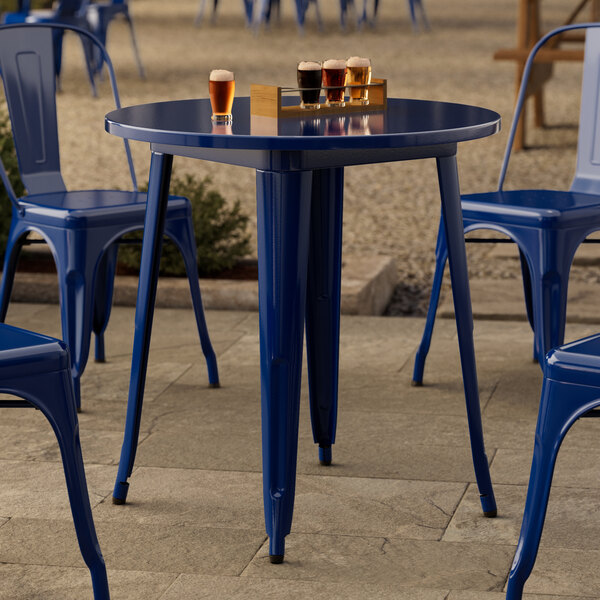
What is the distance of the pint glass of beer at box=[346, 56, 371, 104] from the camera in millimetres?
2535

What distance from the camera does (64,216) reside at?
2.98 metres

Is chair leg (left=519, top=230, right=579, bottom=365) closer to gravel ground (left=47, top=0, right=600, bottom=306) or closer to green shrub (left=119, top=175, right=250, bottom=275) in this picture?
gravel ground (left=47, top=0, right=600, bottom=306)

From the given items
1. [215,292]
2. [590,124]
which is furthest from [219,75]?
[215,292]

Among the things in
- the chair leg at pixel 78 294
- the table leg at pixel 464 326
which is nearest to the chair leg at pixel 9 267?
the chair leg at pixel 78 294

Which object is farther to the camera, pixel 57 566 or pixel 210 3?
pixel 210 3

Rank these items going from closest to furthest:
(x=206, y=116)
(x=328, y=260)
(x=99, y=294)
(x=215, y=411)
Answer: (x=206, y=116) → (x=328, y=260) → (x=215, y=411) → (x=99, y=294)

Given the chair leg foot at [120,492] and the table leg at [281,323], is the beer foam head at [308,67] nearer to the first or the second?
the table leg at [281,323]

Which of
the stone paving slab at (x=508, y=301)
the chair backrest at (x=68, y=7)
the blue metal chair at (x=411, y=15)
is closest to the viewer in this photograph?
the stone paving slab at (x=508, y=301)

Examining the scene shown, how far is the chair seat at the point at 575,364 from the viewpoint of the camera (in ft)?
6.12

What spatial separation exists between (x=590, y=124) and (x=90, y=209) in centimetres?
141

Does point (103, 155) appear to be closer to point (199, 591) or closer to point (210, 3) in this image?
point (199, 591)

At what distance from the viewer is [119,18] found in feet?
51.3

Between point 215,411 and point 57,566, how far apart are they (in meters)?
0.93

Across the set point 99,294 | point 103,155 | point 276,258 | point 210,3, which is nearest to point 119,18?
point 210,3
